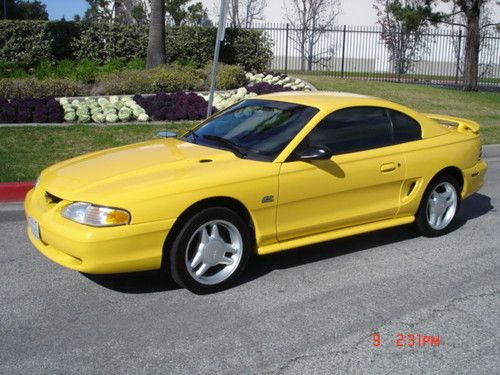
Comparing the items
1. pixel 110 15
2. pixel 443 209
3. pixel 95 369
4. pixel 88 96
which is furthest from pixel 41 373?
pixel 110 15

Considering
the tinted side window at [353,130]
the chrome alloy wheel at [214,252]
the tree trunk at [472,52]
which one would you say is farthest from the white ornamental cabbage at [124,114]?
the tree trunk at [472,52]

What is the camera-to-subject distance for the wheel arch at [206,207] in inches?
171

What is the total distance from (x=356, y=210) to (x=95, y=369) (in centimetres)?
267

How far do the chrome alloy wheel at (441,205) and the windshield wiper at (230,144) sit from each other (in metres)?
2.06

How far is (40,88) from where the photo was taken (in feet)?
41.8

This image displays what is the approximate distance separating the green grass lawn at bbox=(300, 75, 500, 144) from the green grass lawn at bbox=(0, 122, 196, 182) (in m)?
7.41

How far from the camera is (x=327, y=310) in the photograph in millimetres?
4316

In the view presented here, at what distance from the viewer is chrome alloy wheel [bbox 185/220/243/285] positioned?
14.6 ft

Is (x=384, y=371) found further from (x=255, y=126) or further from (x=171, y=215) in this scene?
(x=255, y=126)

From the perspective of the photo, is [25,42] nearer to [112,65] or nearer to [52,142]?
[112,65]

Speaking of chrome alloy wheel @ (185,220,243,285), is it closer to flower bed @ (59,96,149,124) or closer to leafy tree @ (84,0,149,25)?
flower bed @ (59,96,149,124)

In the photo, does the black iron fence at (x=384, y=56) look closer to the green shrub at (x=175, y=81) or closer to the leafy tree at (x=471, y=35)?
the leafy tree at (x=471, y=35)
